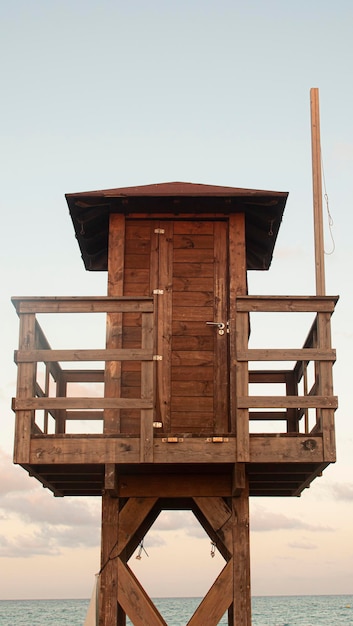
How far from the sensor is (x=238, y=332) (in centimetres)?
1004

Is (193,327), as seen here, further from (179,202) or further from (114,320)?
(179,202)

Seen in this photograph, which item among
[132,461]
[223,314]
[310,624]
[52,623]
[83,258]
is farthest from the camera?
[52,623]

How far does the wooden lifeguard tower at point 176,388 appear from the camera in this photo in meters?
9.91

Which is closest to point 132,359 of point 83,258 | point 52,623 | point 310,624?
point 83,258

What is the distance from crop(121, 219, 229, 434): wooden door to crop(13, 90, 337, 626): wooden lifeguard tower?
15 millimetres

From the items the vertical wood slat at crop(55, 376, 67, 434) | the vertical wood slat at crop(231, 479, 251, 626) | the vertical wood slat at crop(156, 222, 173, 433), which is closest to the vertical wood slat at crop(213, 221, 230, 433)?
the vertical wood slat at crop(156, 222, 173, 433)

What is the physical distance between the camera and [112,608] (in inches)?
403

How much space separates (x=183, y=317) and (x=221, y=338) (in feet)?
1.70

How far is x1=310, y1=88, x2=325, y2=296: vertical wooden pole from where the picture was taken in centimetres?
1148

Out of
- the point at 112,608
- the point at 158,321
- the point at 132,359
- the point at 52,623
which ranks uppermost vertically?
the point at 52,623

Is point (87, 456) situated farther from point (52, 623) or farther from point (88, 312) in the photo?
point (52, 623)

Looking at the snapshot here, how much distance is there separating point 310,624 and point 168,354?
6162 cm

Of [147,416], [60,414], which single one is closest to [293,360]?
[147,416]

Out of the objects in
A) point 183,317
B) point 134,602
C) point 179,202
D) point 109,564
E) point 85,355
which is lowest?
point 134,602
